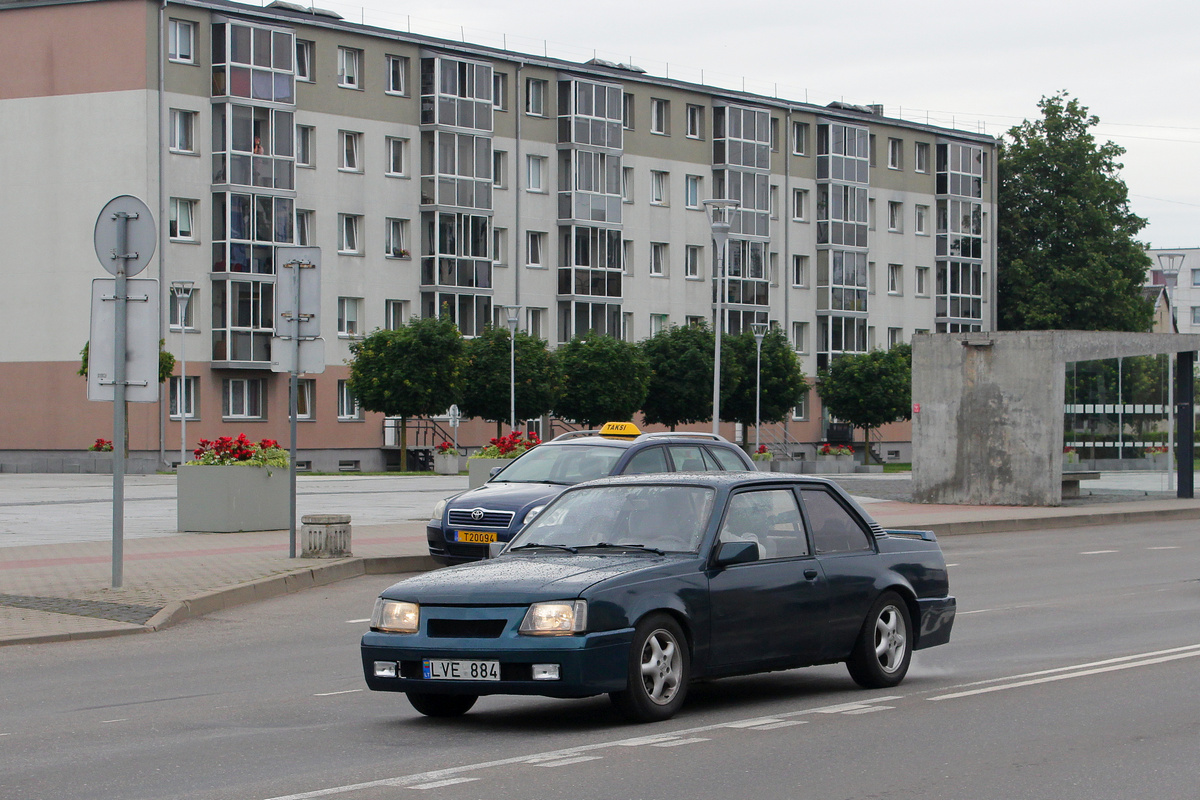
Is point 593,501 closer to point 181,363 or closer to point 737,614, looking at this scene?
point 737,614

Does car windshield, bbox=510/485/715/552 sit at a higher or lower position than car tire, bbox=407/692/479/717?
higher

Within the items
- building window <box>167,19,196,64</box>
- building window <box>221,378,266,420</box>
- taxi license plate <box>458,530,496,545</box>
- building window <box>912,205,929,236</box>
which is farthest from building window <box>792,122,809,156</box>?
taxi license plate <box>458,530,496,545</box>

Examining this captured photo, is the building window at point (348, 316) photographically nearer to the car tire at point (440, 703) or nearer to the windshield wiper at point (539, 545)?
the windshield wiper at point (539, 545)

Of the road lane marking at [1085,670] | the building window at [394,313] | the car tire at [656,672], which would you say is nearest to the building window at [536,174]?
the building window at [394,313]

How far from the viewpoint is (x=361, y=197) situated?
211 feet

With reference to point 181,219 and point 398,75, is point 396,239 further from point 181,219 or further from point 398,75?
point 181,219

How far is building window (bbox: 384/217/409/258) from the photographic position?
65.4m

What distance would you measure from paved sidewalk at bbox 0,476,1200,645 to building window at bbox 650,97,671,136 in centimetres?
4504

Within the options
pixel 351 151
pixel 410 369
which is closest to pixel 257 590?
pixel 410 369

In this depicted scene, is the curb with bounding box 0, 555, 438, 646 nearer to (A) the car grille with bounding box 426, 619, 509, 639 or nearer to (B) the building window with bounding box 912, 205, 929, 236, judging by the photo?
(A) the car grille with bounding box 426, 619, 509, 639

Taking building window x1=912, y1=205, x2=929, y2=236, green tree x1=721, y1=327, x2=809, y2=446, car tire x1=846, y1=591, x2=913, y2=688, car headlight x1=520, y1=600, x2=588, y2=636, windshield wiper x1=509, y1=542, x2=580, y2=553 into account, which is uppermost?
building window x1=912, y1=205, x2=929, y2=236

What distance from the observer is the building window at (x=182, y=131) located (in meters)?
58.7

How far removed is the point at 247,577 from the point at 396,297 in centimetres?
4965

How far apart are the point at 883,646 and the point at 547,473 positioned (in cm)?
837
